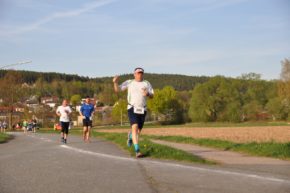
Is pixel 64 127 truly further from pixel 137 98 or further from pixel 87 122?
pixel 137 98


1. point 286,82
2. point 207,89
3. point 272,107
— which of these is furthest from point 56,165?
point 207,89

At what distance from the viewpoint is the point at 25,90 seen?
73438mm

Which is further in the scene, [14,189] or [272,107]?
[272,107]

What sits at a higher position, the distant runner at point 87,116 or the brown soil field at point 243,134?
the distant runner at point 87,116

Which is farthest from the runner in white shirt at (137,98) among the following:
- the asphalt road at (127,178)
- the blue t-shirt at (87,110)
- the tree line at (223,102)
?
the tree line at (223,102)

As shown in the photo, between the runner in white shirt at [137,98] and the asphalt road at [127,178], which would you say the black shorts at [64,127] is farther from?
the asphalt road at [127,178]

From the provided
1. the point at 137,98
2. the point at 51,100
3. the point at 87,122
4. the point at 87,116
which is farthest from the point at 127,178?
the point at 51,100

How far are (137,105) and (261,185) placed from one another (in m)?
4.43

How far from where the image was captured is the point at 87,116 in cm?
1947

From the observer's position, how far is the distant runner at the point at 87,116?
63.0 ft

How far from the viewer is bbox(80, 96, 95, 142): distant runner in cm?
1921

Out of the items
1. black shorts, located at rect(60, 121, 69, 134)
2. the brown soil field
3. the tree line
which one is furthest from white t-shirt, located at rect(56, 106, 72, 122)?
the tree line

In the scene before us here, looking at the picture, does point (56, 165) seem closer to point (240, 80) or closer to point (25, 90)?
point (25, 90)

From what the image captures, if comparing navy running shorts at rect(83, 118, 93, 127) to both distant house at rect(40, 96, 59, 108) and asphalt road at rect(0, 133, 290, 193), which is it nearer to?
asphalt road at rect(0, 133, 290, 193)
